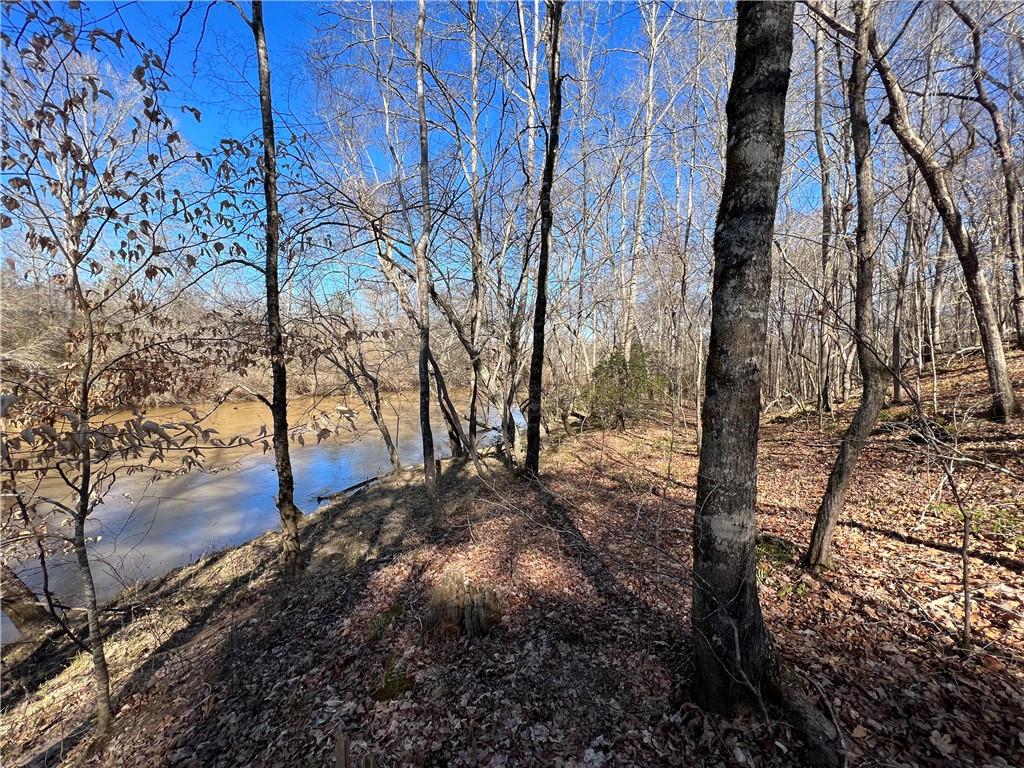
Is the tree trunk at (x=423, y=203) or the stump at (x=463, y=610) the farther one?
the tree trunk at (x=423, y=203)

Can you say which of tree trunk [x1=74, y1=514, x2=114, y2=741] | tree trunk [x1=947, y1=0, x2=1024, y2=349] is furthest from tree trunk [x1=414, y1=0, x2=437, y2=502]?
tree trunk [x1=947, y1=0, x2=1024, y2=349]

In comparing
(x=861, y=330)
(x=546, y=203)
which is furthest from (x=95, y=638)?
(x=546, y=203)

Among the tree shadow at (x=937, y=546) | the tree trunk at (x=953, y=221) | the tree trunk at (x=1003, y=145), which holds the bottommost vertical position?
the tree shadow at (x=937, y=546)

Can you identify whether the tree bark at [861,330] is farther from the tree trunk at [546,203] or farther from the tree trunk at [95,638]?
the tree trunk at [95,638]

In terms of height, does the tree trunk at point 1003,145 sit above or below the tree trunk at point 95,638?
above

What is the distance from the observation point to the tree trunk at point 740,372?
208 cm

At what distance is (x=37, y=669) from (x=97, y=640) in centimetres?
425

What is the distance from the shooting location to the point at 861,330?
11.6ft

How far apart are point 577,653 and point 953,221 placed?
23.3ft

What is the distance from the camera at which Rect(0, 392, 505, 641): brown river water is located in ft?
26.5

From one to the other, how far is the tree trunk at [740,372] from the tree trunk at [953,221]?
2.76 metres

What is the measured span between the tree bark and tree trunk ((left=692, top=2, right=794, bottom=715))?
1.87m

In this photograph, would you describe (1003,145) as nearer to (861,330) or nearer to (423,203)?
(861,330)

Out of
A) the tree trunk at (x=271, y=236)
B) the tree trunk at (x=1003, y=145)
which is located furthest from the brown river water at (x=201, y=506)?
the tree trunk at (x=1003, y=145)
